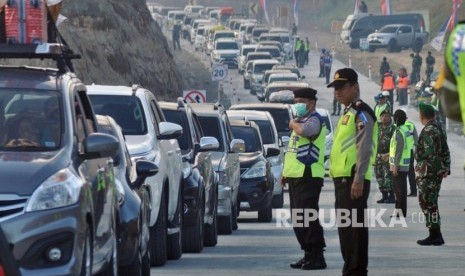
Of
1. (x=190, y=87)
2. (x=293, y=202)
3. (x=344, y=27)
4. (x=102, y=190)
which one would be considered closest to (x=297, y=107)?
(x=293, y=202)

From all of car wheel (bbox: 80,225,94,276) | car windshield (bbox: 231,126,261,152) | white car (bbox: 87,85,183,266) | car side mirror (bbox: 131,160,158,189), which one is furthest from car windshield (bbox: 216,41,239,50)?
car wheel (bbox: 80,225,94,276)

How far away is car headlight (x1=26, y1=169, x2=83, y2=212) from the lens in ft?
34.9

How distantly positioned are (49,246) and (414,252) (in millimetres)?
9261

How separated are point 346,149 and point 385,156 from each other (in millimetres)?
15155

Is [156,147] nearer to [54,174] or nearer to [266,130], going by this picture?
[54,174]

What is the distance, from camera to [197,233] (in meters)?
19.3

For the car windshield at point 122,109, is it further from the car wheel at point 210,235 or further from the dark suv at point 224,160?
the dark suv at point 224,160

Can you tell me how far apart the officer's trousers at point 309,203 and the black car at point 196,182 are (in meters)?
2.06

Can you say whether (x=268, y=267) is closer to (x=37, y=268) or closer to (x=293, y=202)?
(x=293, y=202)

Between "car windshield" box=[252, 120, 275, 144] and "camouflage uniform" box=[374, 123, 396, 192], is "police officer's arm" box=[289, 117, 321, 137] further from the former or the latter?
"car windshield" box=[252, 120, 275, 144]

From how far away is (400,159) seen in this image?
88.5ft

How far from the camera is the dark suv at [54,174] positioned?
34.7 ft

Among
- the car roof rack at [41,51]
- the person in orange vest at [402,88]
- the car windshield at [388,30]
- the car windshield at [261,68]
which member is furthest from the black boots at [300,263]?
the car windshield at [388,30]

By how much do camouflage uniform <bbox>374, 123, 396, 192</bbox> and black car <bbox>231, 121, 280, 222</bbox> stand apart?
203 centimetres
